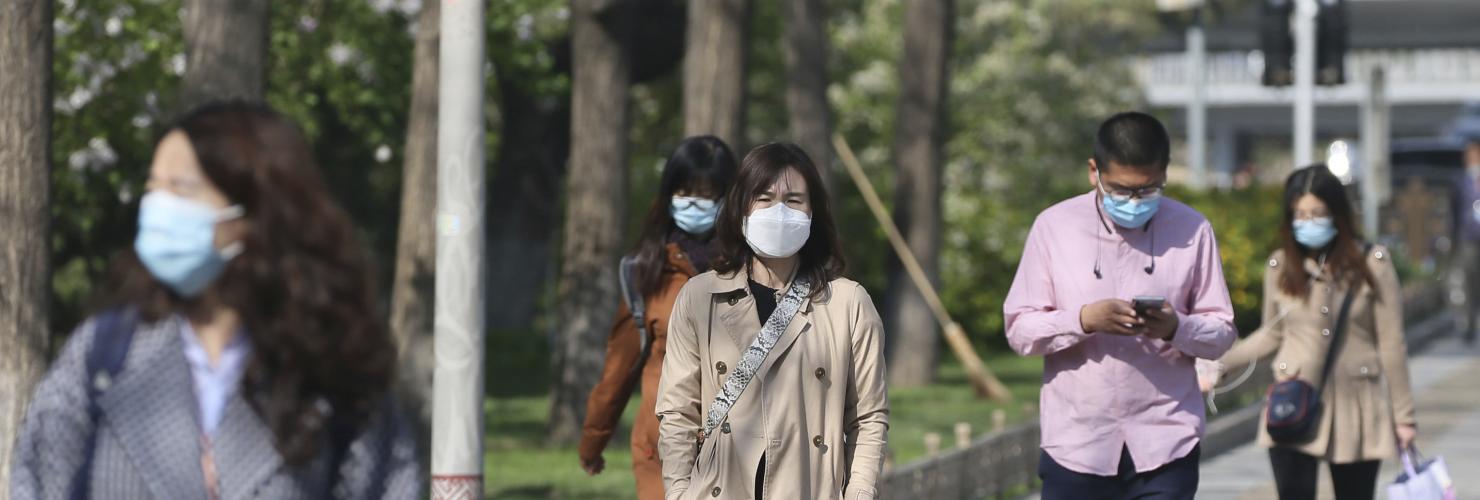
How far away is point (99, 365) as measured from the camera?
3.41 meters

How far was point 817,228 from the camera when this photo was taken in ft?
18.5

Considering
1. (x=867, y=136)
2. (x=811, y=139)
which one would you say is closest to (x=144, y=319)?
(x=811, y=139)

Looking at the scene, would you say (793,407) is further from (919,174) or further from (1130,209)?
(919,174)

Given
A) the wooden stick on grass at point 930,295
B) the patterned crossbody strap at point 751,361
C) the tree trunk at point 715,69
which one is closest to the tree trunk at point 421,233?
the tree trunk at point 715,69

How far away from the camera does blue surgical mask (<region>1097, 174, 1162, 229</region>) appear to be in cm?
611

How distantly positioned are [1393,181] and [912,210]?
95.7 ft

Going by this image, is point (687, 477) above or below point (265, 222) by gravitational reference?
below

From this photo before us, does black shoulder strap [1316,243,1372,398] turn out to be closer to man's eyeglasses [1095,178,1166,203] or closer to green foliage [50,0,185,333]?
man's eyeglasses [1095,178,1166,203]

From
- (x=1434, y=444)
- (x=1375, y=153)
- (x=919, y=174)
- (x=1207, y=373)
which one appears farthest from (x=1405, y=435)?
(x=1375, y=153)

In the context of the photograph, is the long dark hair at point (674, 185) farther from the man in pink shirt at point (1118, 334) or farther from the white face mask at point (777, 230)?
the white face mask at point (777, 230)

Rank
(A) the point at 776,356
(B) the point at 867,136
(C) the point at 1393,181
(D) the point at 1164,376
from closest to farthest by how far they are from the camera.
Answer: (A) the point at 776,356 → (D) the point at 1164,376 → (B) the point at 867,136 → (C) the point at 1393,181

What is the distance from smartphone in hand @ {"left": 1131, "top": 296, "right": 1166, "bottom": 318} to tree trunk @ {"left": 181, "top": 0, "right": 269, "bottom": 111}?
4145 mm

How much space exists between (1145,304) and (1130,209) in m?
0.33

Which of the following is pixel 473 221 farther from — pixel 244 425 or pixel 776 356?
pixel 244 425
